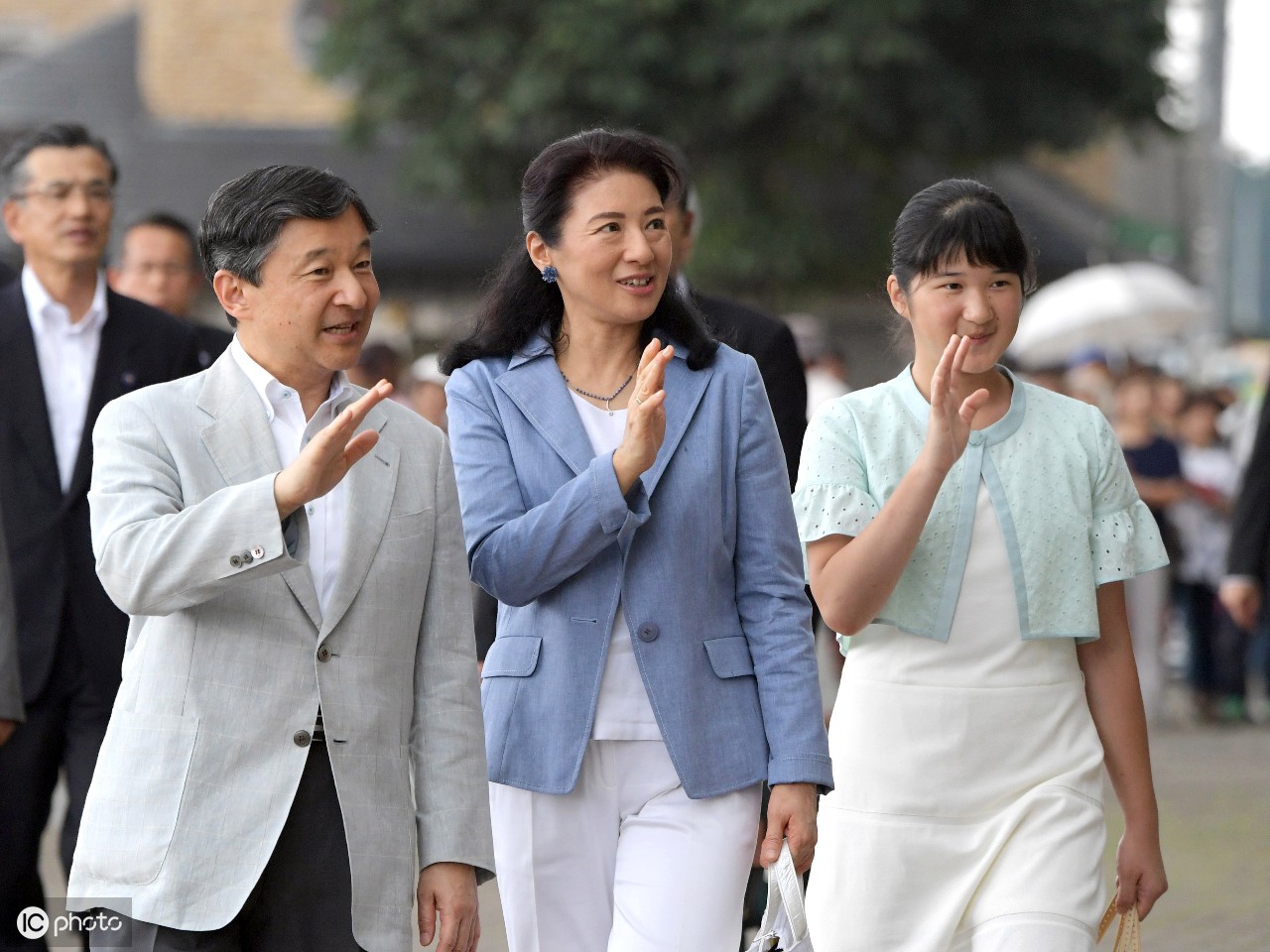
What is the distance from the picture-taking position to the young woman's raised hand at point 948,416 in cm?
372

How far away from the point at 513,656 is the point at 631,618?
259 mm

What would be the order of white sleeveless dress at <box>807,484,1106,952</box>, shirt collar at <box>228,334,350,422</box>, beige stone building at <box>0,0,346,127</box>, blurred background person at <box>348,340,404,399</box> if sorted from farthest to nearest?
1. beige stone building at <box>0,0,346,127</box>
2. blurred background person at <box>348,340,404,399</box>
3. white sleeveless dress at <box>807,484,1106,952</box>
4. shirt collar at <box>228,334,350,422</box>

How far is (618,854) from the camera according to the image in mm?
3809

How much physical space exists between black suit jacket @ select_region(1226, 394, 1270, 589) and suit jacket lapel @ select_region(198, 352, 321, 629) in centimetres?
370

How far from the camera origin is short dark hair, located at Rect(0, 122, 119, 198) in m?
6.01

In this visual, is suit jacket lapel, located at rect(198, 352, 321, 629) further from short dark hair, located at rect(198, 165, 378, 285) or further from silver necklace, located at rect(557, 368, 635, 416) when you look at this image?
silver necklace, located at rect(557, 368, 635, 416)

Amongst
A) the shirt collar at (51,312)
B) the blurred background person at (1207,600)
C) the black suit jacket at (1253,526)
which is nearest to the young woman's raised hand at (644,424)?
the shirt collar at (51,312)

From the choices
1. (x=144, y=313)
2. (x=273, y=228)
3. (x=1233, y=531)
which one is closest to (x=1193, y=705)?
(x=1233, y=531)

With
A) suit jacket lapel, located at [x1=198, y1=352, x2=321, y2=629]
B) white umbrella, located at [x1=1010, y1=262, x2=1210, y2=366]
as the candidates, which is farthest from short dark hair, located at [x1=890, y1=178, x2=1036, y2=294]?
white umbrella, located at [x1=1010, y1=262, x2=1210, y2=366]

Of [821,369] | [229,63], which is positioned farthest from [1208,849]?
[229,63]

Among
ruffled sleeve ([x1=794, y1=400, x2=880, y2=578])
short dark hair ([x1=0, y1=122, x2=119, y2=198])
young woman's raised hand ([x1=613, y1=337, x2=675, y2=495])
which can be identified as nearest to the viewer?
young woman's raised hand ([x1=613, y1=337, x2=675, y2=495])

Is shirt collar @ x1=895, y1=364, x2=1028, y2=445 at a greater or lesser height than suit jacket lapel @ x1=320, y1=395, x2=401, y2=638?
greater

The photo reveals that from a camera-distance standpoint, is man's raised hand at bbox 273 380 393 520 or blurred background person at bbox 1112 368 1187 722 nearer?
man's raised hand at bbox 273 380 393 520

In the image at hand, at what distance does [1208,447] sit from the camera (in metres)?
14.8
